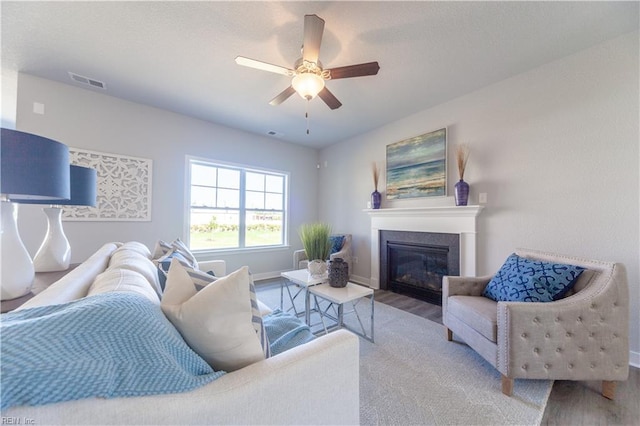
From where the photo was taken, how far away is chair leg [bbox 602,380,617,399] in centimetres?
147

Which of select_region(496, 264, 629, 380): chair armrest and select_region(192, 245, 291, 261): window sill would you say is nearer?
select_region(496, 264, 629, 380): chair armrest

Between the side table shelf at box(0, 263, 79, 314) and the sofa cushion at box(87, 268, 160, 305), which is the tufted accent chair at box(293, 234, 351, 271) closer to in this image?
the side table shelf at box(0, 263, 79, 314)

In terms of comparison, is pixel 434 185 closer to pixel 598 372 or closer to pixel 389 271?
pixel 389 271

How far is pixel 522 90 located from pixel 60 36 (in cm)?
427

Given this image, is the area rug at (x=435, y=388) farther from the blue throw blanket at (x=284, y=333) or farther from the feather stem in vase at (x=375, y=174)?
the feather stem in vase at (x=375, y=174)

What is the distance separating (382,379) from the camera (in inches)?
64.7

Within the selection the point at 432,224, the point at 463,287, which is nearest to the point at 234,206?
the point at 432,224

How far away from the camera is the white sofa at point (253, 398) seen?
1.64 feet

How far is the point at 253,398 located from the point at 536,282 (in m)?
1.96

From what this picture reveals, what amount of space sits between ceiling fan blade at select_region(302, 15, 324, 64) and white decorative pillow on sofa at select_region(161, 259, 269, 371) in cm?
166

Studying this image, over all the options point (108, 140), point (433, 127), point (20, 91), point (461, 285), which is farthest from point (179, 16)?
point (461, 285)

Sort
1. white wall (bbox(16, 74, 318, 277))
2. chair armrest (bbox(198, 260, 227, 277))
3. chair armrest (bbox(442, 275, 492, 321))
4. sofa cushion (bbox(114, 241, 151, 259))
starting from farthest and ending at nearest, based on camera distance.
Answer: white wall (bbox(16, 74, 318, 277)), chair armrest (bbox(198, 260, 227, 277)), chair armrest (bbox(442, 275, 492, 321)), sofa cushion (bbox(114, 241, 151, 259))

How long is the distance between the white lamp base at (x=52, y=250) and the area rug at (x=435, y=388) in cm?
225

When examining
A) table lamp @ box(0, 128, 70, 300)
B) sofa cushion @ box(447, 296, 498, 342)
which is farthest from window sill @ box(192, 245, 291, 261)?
sofa cushion @ box(447, 296, 498, 342)
